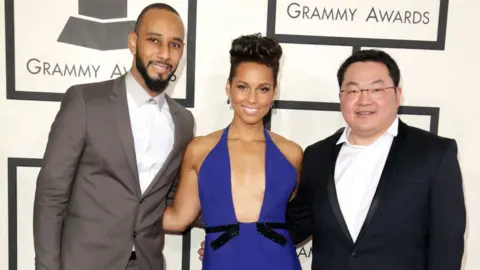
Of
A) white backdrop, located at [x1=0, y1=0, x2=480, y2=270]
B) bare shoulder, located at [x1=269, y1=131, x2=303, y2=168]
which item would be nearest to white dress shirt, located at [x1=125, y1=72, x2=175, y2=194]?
bare shoulder, located at [x1=269, y1=131, x2=303, y2=168]

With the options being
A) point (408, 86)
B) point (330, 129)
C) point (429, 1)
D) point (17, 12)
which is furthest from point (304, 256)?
point (17, 12)

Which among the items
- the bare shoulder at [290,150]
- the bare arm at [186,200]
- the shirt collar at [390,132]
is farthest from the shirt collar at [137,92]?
the shirt collar at [390,132]

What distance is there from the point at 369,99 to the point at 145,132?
865 mm

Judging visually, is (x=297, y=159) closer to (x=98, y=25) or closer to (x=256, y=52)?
(x=256, y=52)

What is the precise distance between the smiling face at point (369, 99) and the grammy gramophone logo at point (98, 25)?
1259mm

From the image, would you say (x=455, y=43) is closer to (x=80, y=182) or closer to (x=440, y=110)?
(x=440, y=110)

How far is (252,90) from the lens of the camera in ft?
6.20

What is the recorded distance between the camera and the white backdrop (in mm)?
2469

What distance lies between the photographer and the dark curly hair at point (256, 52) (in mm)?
1913

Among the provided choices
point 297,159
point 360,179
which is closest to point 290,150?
point 297,159

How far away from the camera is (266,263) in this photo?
188 cm

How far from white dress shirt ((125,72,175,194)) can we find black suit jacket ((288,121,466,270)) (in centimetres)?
68

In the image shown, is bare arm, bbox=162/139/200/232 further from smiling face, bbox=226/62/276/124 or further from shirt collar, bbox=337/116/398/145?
shirt collar, bbox=337/116/398/145

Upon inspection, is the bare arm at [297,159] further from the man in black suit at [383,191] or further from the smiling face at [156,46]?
the smiling face at [156,46]
